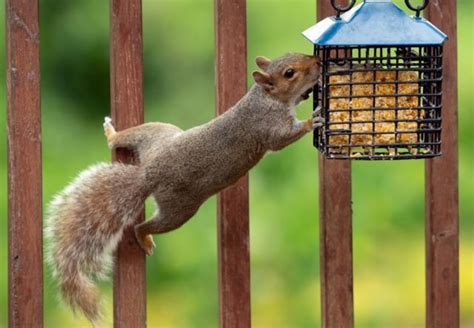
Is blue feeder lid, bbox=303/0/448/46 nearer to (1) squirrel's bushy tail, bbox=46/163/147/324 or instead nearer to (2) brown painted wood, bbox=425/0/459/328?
(2) brown painted wood, bbox=425/0/459/328

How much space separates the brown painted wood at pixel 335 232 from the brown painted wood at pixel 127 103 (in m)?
0.48

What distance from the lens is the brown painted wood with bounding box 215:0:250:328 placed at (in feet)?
9.75

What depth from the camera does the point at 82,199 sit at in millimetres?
3082

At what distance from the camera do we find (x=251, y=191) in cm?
407

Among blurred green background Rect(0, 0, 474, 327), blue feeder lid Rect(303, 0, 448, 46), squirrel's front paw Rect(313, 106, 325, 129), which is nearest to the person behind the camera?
blue feeder lid Rect(303, 0, 448, 46)

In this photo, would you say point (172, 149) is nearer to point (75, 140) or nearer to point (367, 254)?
point (75, 140)

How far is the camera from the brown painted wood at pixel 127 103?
2957 mm

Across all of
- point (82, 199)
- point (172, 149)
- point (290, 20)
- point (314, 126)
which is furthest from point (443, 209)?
point (290, 20)

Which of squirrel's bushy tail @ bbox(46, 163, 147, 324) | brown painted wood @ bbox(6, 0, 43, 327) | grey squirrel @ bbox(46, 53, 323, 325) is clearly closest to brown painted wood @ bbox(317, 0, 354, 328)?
grey squirrel @ bbox(46, 53, 323, 325)

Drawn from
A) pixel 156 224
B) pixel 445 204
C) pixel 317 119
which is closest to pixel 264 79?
pixel 317 119

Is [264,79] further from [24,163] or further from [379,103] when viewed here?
[24,163]

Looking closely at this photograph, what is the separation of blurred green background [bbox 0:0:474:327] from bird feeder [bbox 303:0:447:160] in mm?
1179

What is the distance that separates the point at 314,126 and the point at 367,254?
1.35 metres

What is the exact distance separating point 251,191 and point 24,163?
4.18 ft
